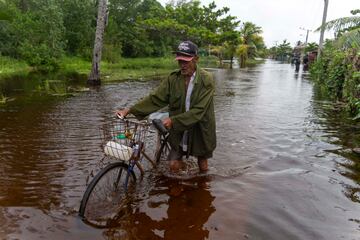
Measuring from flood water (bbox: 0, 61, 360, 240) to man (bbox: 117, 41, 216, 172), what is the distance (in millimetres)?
765

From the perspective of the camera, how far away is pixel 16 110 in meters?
10.6

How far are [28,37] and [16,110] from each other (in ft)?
61.5

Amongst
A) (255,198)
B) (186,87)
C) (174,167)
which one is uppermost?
(186,87)

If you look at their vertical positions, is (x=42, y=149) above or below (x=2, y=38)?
below

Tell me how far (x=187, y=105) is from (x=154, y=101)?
0.49m

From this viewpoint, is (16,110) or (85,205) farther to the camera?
(16,110)

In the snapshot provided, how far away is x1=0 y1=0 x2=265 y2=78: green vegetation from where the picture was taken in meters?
26.9

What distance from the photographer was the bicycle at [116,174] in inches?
165

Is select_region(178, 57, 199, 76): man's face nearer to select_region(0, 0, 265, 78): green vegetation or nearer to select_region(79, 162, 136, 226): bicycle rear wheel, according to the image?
select_region(79, 162, 136, 226): bicycle rear wheel

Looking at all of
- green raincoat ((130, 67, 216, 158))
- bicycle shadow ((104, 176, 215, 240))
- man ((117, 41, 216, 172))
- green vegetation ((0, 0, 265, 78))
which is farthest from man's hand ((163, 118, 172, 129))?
green vegetation ((0, 0, 265, 78))

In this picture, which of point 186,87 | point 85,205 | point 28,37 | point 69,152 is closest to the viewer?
point 85,205

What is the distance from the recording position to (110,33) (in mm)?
38188

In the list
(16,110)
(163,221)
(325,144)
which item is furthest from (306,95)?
(163,221)

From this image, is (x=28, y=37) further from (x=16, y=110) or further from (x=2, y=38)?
(x=16, y=110)
